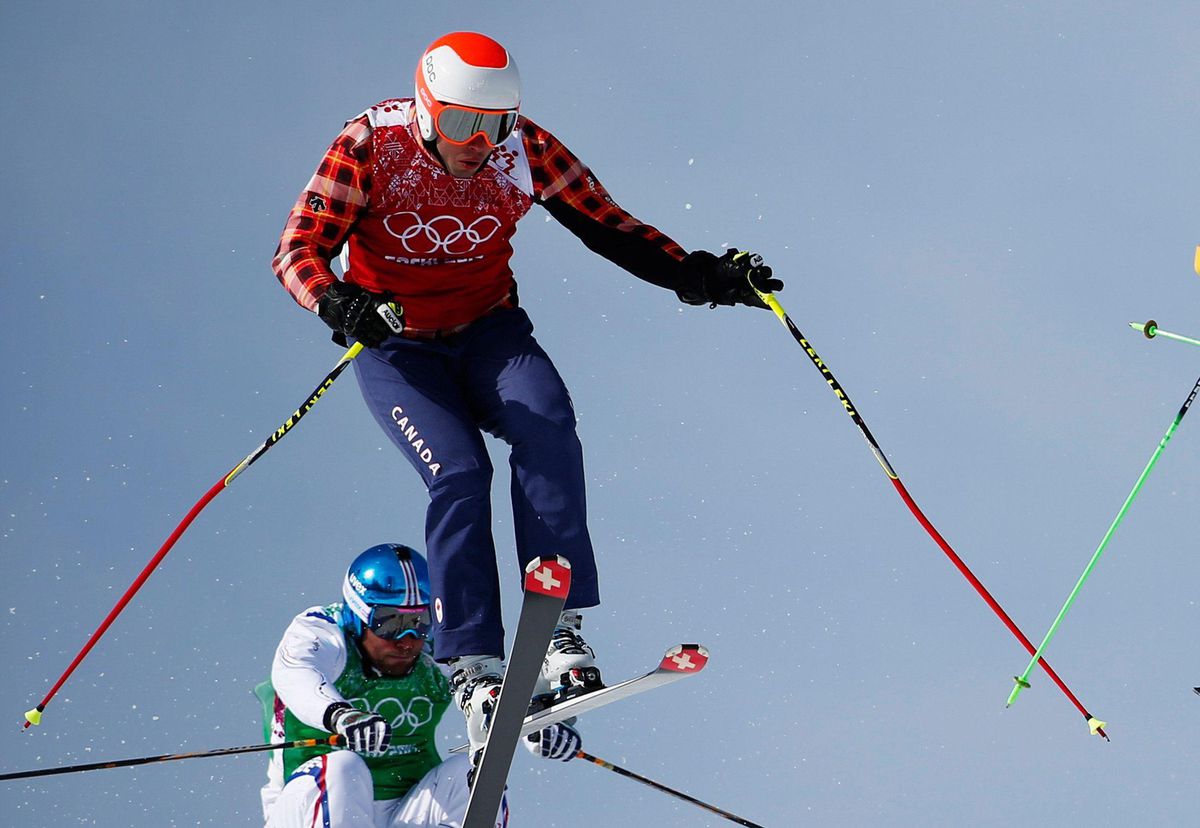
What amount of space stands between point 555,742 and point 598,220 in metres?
1.78

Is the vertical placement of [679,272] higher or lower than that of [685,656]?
higher

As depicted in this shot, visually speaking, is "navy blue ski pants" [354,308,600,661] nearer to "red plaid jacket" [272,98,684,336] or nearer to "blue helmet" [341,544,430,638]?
"red plaid jacket" [272,98,684,336]

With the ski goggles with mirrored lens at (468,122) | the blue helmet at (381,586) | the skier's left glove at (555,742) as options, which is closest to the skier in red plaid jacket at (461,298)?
the ski goggles with mirrored lens at (468,122)

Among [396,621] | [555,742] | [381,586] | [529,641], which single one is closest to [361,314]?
[529,641]

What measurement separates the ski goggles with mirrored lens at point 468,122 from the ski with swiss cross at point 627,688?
171 cm

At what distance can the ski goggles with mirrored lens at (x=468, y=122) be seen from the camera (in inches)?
218

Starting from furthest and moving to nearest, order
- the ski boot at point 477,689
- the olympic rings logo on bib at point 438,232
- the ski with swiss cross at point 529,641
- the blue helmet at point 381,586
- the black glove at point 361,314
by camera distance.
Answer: the blue helmet at point 381,586 → the olympic rings logo on bib at point 438,232 → the ski boot at point 477,689 → the black glove at point 361,314 → the ski with swiss cross at point 529,641

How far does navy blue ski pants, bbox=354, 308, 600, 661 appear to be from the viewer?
5.50 m

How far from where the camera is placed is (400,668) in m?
6.79

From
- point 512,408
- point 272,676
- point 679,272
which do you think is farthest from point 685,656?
point 272,676

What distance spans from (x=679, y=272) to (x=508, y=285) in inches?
23.0

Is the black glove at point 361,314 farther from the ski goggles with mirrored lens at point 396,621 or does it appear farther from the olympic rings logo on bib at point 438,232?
the ski goggles with mirrored lens at point 396,621

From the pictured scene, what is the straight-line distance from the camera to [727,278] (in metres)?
6.04

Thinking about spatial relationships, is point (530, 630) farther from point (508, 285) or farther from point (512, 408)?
point (508, 285)
